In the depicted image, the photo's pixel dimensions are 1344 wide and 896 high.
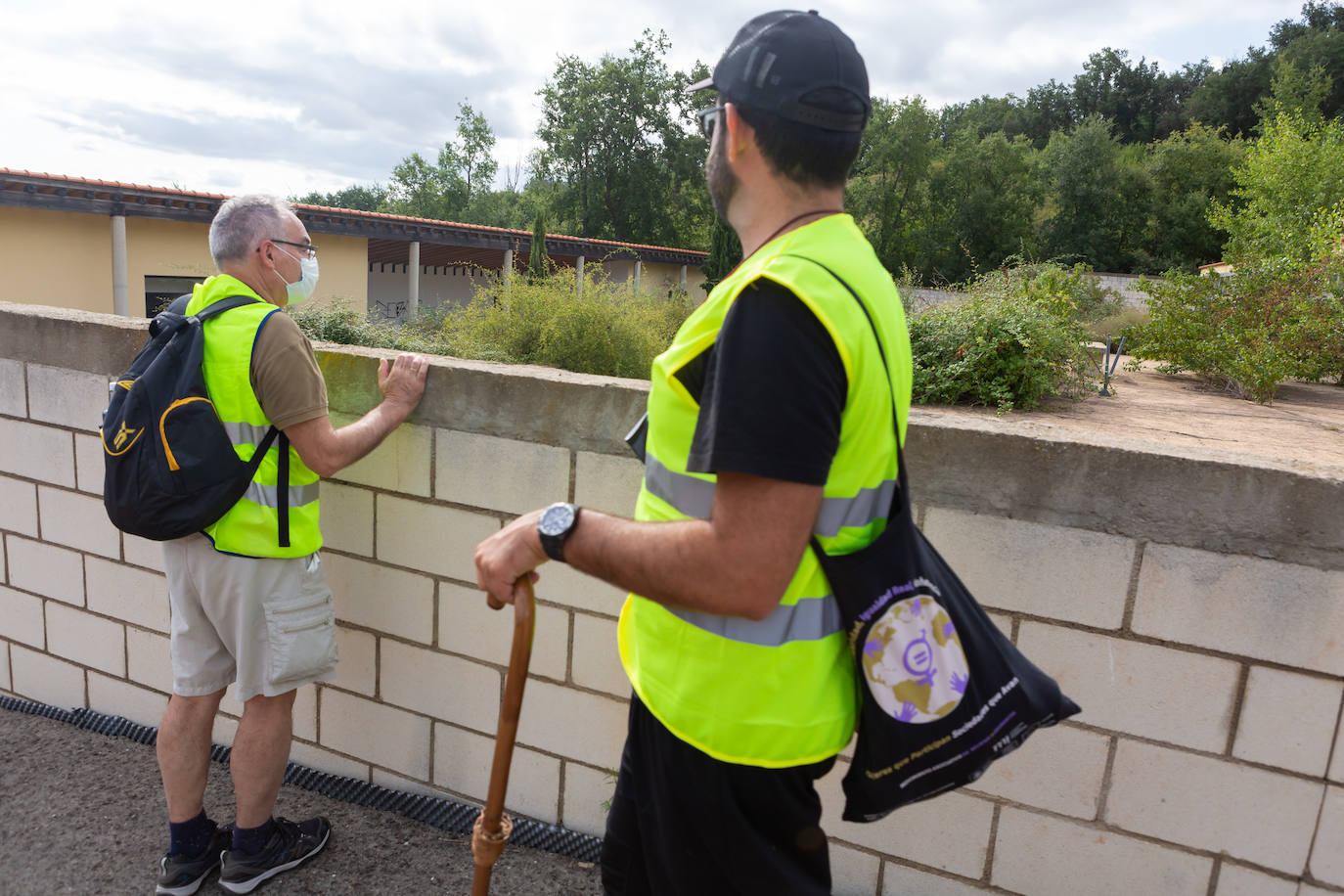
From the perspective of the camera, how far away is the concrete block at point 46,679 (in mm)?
3627

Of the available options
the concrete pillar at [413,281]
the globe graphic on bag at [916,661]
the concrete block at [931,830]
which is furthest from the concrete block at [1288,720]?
the concrete pillar at [413,281]

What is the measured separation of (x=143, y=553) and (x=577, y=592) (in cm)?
176

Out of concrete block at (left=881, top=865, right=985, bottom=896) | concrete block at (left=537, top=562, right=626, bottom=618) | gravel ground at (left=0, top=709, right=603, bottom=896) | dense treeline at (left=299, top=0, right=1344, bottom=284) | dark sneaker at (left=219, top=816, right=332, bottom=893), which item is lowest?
gravel ground at (left=0, top=709, right=603, bottom=896)

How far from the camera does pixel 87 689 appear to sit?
360 centimetres

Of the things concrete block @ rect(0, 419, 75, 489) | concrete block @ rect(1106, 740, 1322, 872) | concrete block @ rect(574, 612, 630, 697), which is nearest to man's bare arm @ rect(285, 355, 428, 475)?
concrete block @ rect(574, 612, 630, 697)

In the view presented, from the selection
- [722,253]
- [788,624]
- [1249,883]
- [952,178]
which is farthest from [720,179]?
[952,178]

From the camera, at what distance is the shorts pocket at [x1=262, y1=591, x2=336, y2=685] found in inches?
99.7

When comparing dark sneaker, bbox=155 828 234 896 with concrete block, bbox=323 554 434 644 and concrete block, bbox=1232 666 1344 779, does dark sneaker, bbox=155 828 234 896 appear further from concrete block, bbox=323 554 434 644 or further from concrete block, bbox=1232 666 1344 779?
concrete block, bbox=1232 666 1344 779

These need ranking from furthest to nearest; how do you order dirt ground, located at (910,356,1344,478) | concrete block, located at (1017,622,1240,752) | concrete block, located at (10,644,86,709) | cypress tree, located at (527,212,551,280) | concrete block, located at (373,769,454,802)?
cypress tree, located at (527,212,551,280)
dirt ground, located at (910,356,1344,478)
concrete block, located at (10,644,86,709)
concrete block, located at (373,769,454,802)
concrete block, located at (1017,622,1240,752)

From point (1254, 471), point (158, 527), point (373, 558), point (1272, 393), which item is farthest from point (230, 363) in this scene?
point (1272, 393)

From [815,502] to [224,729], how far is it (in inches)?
119

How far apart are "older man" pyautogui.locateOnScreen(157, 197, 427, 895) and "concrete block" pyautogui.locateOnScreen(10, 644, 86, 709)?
1320mm

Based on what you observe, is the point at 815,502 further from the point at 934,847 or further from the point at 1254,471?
the point at 934,847

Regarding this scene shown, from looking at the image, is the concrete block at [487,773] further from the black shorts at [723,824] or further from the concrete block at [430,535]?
the black shorts at [723,824]
